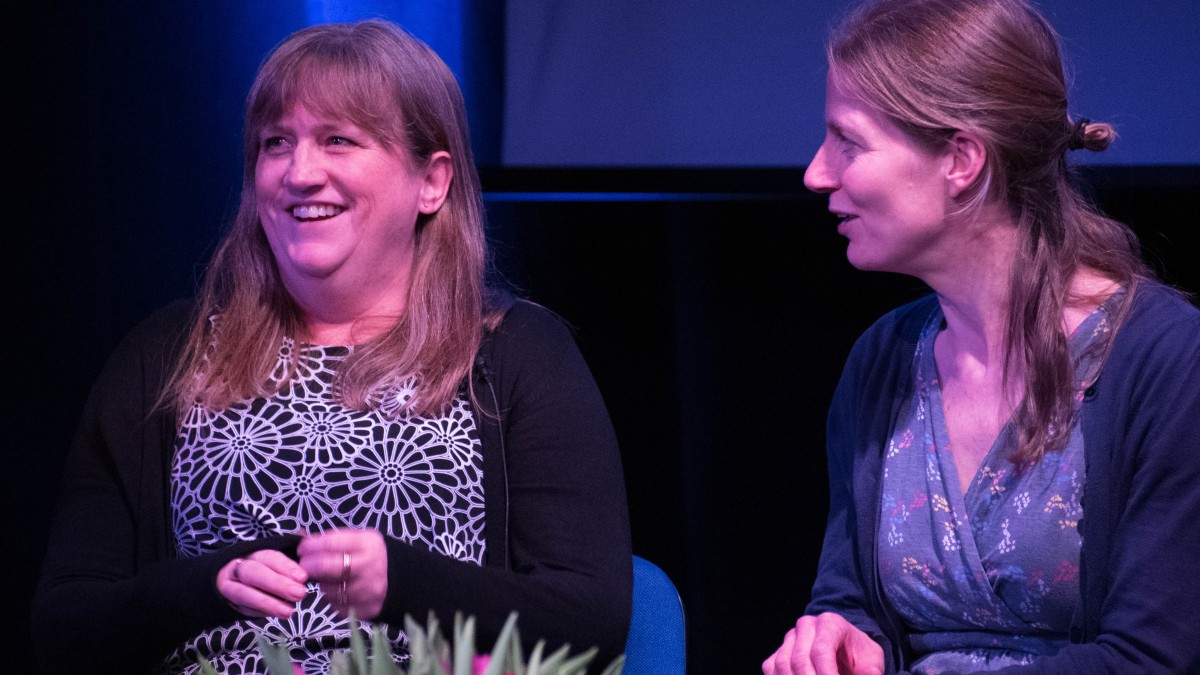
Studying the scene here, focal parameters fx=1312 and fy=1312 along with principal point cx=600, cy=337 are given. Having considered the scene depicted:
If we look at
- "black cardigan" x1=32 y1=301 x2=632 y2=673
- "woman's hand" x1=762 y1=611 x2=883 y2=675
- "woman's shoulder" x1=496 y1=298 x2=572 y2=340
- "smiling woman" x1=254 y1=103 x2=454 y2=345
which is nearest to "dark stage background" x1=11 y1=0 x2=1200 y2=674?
"black cardigan" x1=32 y1=301 x2=632 y2=673

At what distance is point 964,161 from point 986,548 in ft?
1.42

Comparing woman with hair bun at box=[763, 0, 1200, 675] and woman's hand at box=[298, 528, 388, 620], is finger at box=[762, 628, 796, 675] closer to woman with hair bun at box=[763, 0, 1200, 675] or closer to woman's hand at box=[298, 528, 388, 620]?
woman with hair bun at box=[763, 0, 1200, 675]

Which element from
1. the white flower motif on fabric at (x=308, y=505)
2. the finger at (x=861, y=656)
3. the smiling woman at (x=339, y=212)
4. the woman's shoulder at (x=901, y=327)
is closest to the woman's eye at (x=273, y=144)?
the smiling woman at (x=339, y=212)

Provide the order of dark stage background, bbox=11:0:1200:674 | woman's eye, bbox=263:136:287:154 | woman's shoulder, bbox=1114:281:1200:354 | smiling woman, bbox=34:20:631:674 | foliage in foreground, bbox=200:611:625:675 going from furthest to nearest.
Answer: dark stage background, bbox=11:0:1200:674 → woman's eye, bbox=263:136:287:154 → smiling woman, bbox=34:20:631:674 → woman's shoulder, bbox=1114:281:1200:354 → foliage in foreground, bbox=200:611:625:675

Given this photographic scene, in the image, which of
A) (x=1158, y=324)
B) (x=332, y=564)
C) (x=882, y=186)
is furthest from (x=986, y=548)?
(x=332, y=564)

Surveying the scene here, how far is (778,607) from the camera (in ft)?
7.54

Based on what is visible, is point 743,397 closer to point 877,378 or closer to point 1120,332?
point 877,378

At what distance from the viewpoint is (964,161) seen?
4.85ft

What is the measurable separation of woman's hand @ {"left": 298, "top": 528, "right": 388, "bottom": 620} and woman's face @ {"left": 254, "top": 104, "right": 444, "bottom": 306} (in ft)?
1.31

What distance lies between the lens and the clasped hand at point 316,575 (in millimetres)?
1276

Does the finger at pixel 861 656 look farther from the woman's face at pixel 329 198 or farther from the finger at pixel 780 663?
the woman's face at pixel 329 198

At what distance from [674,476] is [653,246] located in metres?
0.41

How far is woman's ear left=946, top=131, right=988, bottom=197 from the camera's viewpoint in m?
1.46

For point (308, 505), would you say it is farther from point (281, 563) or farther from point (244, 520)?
point (281, 563)
